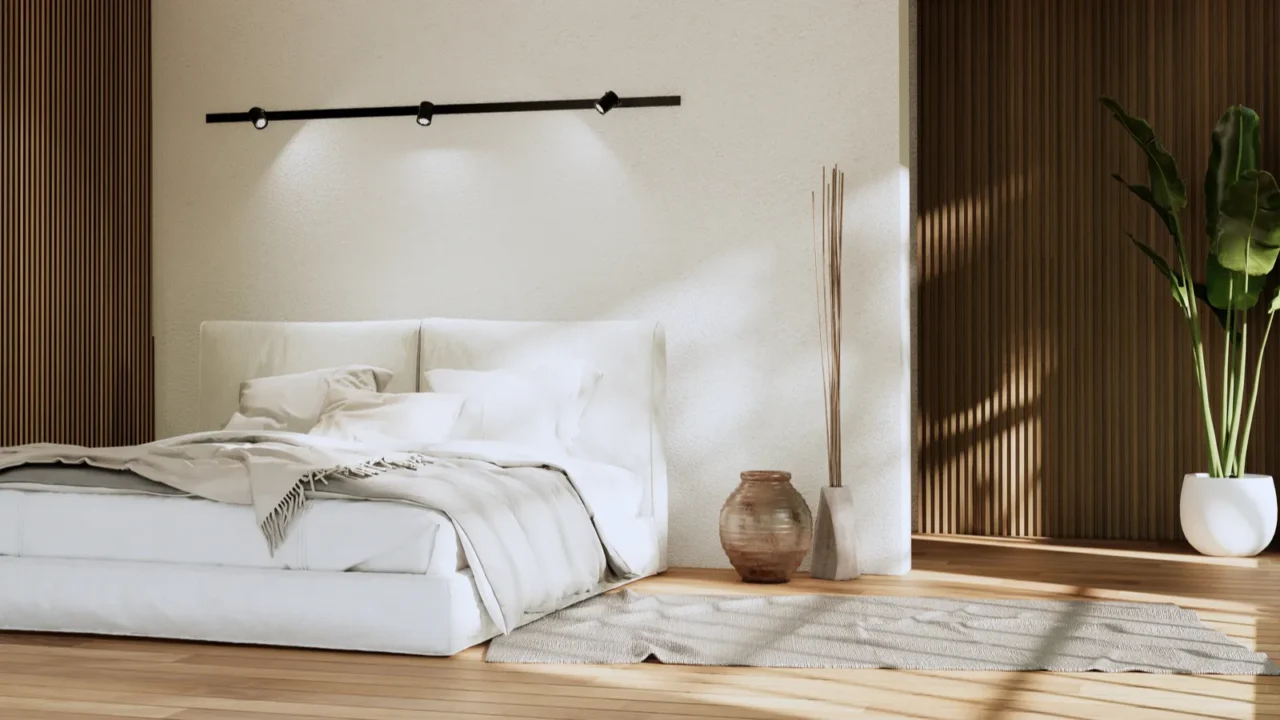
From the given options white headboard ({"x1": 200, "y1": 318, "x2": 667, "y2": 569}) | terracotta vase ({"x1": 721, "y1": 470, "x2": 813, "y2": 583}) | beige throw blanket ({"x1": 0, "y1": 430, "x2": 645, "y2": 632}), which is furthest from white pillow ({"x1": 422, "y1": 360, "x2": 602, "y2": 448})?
terracotta vase ({"x1": 721, "y1": 470, "x2": 813, "y2": 583})

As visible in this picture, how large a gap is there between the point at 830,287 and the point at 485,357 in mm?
1467

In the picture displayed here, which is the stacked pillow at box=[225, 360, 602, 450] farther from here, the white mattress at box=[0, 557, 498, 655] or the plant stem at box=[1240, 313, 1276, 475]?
the plant stem at box=[1240, 313, 1276, 475]

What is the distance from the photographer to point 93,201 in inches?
242

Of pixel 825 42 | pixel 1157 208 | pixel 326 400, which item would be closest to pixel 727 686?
pixel 326 400

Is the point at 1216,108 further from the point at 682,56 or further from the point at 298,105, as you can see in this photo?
the point at 298,105

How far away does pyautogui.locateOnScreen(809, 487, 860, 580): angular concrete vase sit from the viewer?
17.2ft

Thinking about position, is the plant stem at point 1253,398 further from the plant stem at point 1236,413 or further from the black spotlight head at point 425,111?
the black spotlight head at point 425,111

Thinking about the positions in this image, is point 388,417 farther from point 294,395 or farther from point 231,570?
point 231,570

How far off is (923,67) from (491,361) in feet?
9.04

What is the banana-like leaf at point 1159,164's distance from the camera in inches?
235

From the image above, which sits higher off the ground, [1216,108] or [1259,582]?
[1216,108]

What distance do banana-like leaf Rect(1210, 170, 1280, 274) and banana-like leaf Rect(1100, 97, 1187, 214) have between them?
0.20 m

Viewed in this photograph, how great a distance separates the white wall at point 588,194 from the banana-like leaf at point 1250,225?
147cm

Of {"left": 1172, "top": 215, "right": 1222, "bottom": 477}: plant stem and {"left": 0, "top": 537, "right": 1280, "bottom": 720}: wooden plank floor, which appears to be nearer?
{"left": 0, "top": 537, "right": 1280, "bottom": 720}: wooden plank floor
